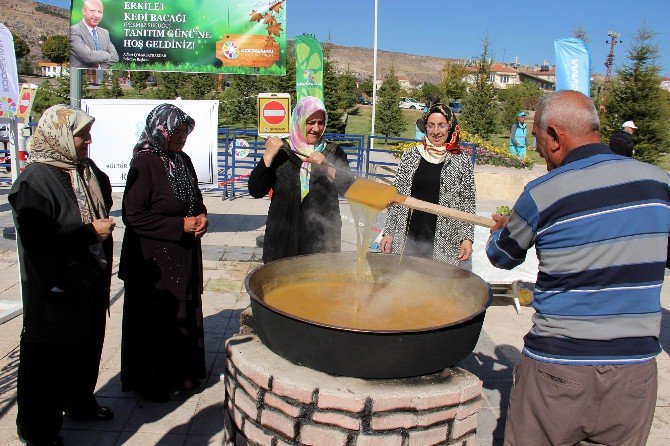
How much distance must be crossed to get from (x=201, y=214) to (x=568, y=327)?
2.32 meters

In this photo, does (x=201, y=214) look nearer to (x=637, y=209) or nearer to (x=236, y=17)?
(x=637, y=209)

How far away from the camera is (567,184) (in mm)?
1899

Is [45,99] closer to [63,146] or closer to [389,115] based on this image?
[389,115]

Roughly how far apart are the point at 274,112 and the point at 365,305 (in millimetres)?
6561

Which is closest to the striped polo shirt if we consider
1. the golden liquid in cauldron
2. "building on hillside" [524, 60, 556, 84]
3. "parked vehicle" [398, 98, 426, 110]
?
the golden liquid in cauldron

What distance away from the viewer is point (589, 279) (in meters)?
1.90

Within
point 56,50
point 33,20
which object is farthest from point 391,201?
point 33,20

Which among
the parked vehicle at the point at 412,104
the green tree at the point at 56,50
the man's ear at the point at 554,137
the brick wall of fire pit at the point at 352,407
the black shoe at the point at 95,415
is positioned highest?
the green tree at the point at 56,50

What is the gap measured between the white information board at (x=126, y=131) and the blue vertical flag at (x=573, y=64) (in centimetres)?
613

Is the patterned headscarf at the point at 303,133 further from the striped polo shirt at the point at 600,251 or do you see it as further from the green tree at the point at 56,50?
the green tree at the point at 56,50

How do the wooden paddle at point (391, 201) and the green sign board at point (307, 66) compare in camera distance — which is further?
the green sign board at point (307, 66)

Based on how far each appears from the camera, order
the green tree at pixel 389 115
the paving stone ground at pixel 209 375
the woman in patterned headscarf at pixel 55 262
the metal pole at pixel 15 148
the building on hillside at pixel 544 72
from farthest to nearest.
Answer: the building on hillside at pixel 544 72 → the green tree at pixel 389 115 → the metal pole at pixel 15 148 → the paving stone ground at pixel 209 375 → the woman in patterned headscarf at pixel 55 262

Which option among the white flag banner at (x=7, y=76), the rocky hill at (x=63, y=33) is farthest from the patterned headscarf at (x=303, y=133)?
the rocky hill at (x=63, y=33)

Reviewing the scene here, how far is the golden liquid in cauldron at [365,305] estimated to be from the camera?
2.70 meters
